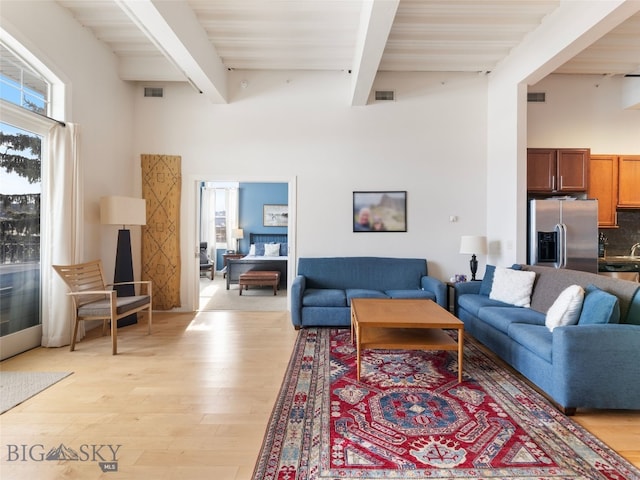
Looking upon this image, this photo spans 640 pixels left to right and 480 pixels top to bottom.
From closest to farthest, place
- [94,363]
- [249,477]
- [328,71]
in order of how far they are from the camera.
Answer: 1. [249,477]
2. [94,363]
3. [328,71]

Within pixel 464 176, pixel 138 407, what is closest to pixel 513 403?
pixel 138 407

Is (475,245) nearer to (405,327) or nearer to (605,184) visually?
(605,184)

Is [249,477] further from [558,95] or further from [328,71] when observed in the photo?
[558,95]

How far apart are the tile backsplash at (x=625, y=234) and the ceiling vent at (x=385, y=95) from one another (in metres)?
3.85

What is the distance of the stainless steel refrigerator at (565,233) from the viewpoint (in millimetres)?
4086

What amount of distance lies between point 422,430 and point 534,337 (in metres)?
1.22

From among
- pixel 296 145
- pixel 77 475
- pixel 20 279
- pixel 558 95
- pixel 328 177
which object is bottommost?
pixel 77 475

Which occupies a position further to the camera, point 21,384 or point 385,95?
point 385,95

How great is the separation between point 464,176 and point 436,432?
4.00 m

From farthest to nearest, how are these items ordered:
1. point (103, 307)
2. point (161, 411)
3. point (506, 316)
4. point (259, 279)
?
point (259, 279) → point (103, 307) → point (506, 316) → point (161, 411)

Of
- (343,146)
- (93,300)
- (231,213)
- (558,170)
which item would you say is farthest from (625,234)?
(231,213)

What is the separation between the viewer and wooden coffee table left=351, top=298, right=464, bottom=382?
2660 mm

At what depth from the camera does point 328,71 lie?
4.97 m

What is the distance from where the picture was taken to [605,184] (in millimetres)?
4758
